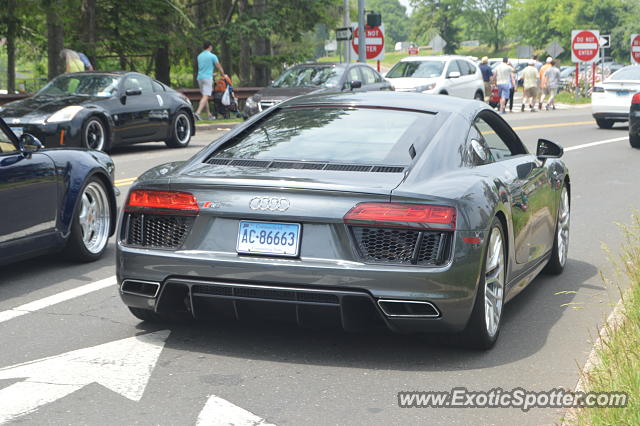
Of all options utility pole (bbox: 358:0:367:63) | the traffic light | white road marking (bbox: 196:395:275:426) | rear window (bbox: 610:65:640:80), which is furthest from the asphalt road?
utility pole (bbox: 358:0:367:63)

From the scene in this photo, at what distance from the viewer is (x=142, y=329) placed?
20.3 feet

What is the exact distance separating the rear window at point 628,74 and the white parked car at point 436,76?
15.7ft

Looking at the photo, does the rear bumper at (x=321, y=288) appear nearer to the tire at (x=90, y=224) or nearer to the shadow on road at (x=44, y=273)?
the shadow on road at (x=44, y=273)

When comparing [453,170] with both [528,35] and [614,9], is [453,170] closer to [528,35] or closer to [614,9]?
[614,9]

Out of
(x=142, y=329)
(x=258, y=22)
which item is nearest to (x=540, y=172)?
(x=142, y=329)

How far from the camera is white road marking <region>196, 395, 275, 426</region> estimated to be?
4500 mm

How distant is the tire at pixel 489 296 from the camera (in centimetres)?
559

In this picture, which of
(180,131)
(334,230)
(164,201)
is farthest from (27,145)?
(180,131)

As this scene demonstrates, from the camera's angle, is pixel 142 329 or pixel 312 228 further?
pixel 142 329

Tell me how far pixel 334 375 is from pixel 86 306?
2245mm

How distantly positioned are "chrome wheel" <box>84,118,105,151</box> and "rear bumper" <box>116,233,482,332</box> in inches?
472

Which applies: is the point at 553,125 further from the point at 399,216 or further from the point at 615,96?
the point at 399,216

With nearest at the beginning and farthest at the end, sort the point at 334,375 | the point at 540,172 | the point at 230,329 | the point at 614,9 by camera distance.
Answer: the point at 334,375, the point at 230,329, the point at 540,172, the point at 614,9

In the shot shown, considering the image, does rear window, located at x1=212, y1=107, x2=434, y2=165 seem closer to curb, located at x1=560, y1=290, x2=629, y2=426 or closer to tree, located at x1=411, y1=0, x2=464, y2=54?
curb, located at x1=560, y1=290, x2=629, y2=426
